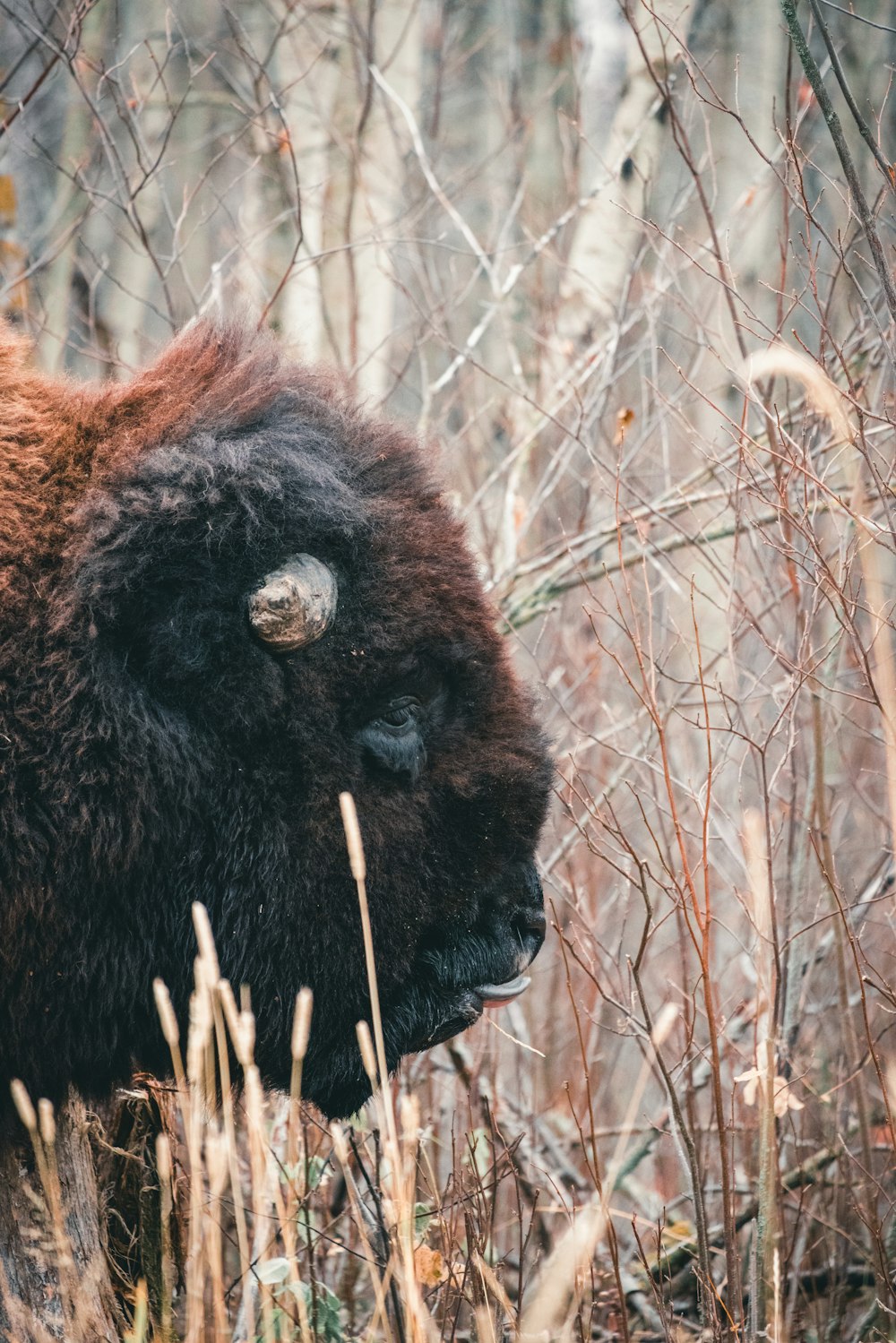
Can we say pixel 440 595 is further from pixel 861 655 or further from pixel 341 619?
pixel 861 655

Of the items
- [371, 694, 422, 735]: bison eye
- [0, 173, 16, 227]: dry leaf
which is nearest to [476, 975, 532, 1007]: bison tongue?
[371, 694, 422, 735]: bison eye

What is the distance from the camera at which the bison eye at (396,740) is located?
3068 millimetres

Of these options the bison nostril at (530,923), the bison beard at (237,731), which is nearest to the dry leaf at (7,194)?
the bison beard at (237,731)

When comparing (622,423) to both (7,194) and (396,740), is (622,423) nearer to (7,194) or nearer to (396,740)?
(396,740)

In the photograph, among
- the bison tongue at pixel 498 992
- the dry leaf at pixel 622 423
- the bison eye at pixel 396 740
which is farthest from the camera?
the dry leaf at pixel 622 423

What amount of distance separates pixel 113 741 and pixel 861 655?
5.99ft

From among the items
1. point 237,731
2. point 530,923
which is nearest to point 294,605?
point 237,731

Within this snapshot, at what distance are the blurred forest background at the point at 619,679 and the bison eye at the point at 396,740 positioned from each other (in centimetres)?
51

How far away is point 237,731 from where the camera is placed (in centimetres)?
293

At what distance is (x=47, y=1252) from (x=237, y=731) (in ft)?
4.38

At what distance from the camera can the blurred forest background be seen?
3.14 meters

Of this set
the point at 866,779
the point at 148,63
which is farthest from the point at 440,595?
the point at 148,63

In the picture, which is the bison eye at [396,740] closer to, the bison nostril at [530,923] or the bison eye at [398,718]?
the bison eye at [398,718]

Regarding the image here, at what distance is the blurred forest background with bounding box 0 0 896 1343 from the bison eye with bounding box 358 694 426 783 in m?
0.51
